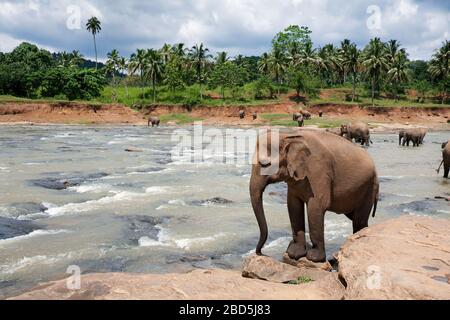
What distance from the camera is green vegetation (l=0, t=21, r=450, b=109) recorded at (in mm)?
65250

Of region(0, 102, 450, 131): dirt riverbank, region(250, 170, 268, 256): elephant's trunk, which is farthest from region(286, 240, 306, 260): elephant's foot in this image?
region(0, 102, 450, 131): dirt riverbank

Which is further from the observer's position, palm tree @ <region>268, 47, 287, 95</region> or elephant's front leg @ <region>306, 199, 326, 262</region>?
palm tree @ <region>268, 47, 287, 95</region>

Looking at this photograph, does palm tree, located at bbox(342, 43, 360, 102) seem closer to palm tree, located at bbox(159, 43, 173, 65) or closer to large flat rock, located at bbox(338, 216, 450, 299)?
palm tree, located at bbox(159, 43, 173, 65)

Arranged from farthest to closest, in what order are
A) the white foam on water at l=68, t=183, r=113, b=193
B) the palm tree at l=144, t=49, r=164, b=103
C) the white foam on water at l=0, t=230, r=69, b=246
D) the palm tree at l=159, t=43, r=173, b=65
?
the palm tree at l=159, t=43, r=173, b=65
the palm tree at l=144, t=49, r=164, b=103
the white foam on water at l=68, t=183, r=113, b=193
the white foam on water at l=0, t=230, r=69, b=246

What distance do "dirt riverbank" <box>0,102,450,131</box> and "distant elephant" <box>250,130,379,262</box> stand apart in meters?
47.0

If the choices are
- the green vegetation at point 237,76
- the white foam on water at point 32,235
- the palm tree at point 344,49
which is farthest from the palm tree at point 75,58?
the white foam on water at point 32,235

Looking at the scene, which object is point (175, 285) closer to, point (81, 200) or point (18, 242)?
point (18, 242)

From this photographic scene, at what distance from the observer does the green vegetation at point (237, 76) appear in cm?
6525

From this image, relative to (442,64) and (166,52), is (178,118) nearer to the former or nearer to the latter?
(166,52)

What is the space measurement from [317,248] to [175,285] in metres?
2.84

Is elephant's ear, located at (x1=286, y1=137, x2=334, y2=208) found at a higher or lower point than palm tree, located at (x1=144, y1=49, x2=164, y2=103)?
lower

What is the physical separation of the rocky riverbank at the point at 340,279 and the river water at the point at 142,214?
4.61 feet
